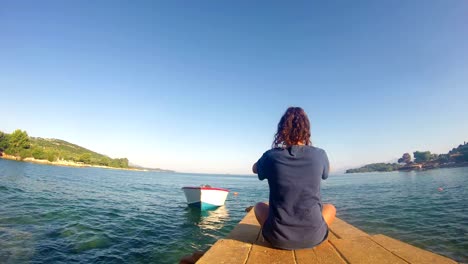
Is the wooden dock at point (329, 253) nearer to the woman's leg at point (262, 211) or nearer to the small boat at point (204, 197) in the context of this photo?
the woman's leg at point (262, 211)

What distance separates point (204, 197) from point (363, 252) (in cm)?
1879

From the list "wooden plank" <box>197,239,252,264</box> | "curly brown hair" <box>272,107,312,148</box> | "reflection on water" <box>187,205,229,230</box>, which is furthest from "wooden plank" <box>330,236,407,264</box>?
"reflection on water" <box>187,205,229,230</box>

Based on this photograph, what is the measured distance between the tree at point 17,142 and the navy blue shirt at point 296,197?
157m

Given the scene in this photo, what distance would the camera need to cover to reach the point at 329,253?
3.58m

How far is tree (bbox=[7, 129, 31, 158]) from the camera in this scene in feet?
389

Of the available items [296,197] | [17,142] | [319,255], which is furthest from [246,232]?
[17,142]

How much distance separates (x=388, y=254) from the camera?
347cm

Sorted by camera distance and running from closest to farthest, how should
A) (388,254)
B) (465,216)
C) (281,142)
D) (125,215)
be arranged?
(388,254) < (281,142) < (465,216) < (125,215)

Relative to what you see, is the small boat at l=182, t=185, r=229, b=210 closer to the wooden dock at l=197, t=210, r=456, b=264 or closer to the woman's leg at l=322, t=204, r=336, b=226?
the wooden dock at l=197, t=210, r=456, b=264

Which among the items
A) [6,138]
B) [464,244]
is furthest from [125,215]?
[6,138]

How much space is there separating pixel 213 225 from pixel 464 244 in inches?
485

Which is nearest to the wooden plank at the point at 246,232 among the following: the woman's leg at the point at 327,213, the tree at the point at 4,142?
the woman's leg at the point at 327,213

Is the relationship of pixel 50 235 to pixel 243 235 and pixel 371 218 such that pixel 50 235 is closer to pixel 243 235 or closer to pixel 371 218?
pixel 243 235

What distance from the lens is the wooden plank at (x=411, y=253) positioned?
3225mm
